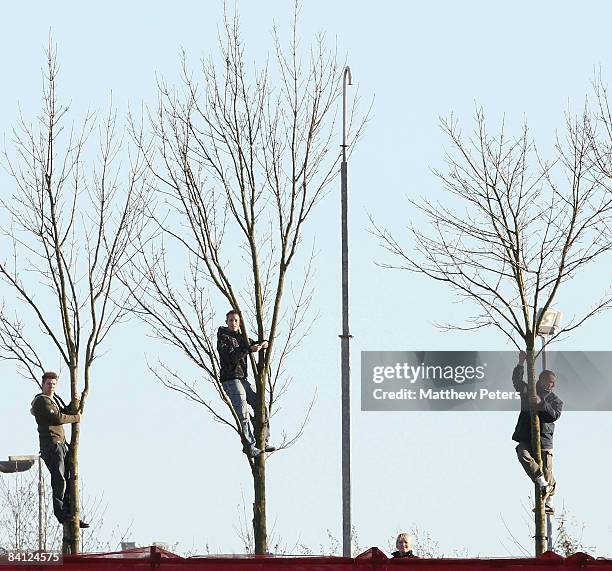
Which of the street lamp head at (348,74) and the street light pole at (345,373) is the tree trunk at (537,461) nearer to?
the street light pole at (345,373)

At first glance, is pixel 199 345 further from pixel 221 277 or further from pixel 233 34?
pixel 233 34

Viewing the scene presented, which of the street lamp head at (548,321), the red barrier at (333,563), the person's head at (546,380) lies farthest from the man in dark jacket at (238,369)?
the red barrier at (333,563)

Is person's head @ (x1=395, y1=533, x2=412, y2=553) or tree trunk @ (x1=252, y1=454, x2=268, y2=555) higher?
tree trunk @ (x1=252, y1=454, x2=268, y2=555)

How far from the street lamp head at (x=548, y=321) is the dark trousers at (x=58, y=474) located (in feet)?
22.7

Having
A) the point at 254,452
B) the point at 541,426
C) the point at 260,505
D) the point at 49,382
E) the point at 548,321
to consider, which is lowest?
the point at 260,505

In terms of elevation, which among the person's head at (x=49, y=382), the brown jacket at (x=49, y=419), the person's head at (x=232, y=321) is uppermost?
the person's head at (x=232, y=321)

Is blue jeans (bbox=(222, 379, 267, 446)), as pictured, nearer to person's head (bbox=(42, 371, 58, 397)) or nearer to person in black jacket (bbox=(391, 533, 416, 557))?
person's head (bbox=(42, 371, 58, 397))

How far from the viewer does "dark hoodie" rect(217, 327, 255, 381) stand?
58.3 feet

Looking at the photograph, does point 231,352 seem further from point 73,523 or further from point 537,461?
point 537,461

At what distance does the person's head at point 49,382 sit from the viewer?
17.2 m

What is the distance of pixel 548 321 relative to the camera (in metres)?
19.8

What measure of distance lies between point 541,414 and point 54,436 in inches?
260

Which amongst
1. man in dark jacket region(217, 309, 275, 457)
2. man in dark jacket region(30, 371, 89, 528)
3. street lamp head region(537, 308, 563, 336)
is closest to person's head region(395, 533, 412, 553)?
man in dark jacket region(217, 309, 275, 457)

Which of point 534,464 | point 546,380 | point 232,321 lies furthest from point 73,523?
A: point 546,380
